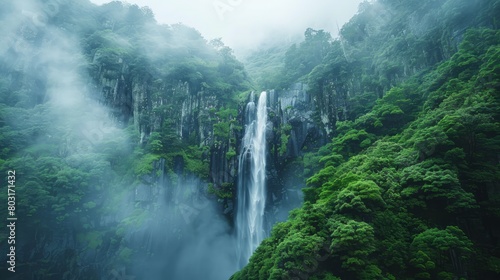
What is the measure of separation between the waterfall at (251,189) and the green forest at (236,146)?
A: 111 cm

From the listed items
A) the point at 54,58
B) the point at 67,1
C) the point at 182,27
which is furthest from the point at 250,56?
the point at 54,58

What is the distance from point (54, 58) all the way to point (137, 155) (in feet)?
57.1

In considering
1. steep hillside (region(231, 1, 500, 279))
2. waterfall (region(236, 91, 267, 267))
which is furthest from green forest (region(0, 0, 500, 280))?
waterfall (region(236, 91, 267, 267))

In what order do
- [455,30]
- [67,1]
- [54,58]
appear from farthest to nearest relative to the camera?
[67,1] < [54,58] < [455,30]

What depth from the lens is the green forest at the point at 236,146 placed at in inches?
584

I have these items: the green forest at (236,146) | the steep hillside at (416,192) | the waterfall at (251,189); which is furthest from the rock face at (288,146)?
the steep hillside at (416,192)

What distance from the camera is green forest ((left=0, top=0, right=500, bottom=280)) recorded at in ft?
48.7

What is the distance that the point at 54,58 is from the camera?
120 ft

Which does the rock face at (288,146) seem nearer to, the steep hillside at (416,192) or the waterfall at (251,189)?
the waterfall at (251,189)

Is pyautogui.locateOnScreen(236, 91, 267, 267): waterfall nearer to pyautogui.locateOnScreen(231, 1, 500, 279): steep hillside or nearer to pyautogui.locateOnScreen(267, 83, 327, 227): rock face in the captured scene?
pyautogui.locateOnScreen(267, 83, 327, 227): rock face

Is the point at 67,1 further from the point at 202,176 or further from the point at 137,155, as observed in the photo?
the point at 202,176

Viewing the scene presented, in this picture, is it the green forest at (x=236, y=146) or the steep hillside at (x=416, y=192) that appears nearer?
the steep hillside at (x=416, y=192)

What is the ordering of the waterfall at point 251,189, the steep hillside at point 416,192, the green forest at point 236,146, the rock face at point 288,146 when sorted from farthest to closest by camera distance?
1. the rock face at point 288,146
2. the waterfall at point 251,189
3. the green forest at point 236,146
4. the steep hillside at point 416,192

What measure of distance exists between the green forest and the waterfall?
43.7 inches
